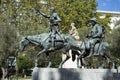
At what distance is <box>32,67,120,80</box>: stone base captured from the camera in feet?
64.1

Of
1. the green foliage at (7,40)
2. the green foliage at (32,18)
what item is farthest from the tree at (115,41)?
the green foliage at (7,40)

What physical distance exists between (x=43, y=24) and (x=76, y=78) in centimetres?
2769

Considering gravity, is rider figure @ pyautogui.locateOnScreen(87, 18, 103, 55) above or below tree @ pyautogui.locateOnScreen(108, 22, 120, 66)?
above

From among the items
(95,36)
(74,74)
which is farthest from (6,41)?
(74,74)

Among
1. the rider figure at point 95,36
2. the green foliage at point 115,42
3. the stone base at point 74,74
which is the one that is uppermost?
the rider figure at point 95,36

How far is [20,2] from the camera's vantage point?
1876 inches

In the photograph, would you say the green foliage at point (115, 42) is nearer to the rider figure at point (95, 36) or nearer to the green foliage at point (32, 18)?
the green foliage at point (32, 18)

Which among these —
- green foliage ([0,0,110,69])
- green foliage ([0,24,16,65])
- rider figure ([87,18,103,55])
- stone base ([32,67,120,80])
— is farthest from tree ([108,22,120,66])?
stone base ([32,67,120,80])

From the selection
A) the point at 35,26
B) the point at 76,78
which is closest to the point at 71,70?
the point at 76,78

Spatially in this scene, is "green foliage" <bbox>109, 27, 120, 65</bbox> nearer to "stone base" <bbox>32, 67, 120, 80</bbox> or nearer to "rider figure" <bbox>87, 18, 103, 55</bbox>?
"rider figure" <bbox>87, 18, 103, 55</bbox>

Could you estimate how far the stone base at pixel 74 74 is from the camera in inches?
769

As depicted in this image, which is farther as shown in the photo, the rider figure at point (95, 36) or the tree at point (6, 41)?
the tree at point (6, 41)

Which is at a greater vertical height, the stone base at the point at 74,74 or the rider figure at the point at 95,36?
the rider figure at the point at 95,36

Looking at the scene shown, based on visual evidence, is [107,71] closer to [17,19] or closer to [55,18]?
[55,18]
